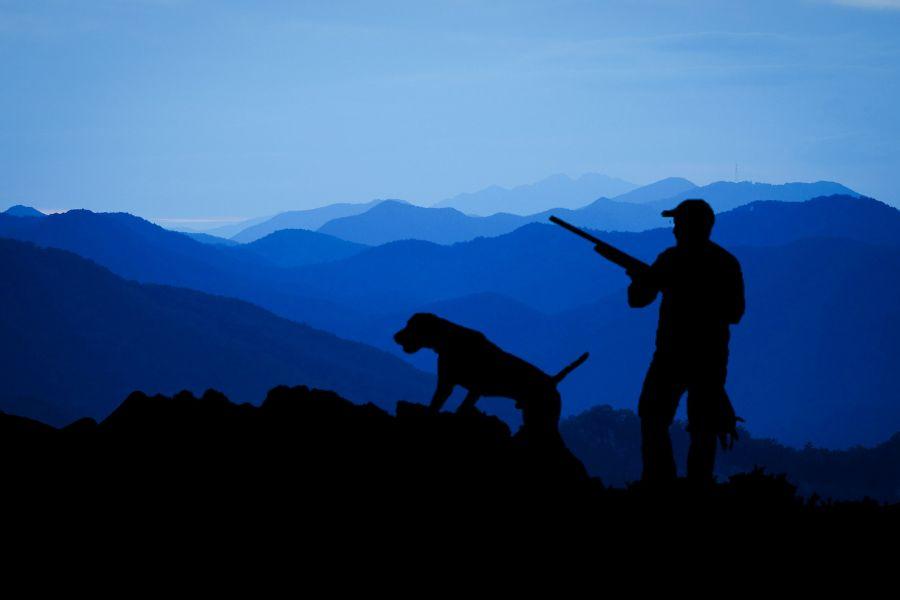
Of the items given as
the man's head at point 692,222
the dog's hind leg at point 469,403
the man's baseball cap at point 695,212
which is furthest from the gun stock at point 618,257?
the dog's hind leg at point 469,403

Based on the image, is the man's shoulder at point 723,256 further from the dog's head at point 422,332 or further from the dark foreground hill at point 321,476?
the dog's head at point 422,332

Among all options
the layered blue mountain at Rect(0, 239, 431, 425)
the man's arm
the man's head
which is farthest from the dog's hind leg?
the layered blue mountain at Rect(0, 239, 431, 425)

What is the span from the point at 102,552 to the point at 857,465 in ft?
370

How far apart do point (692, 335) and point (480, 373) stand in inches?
101

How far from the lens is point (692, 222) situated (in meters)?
9.12

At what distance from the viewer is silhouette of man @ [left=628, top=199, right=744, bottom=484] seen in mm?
9055

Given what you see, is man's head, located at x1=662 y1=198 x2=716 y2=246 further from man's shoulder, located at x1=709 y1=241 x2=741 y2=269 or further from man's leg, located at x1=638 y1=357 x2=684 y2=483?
man's leg, located at x1=638 y1=357 x2=684 y2=483

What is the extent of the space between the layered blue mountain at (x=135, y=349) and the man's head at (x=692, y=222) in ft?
491

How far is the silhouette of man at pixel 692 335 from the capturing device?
9.05 metres

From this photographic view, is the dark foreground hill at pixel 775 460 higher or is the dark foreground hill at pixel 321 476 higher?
the dark foreground hill at pixel 775 460

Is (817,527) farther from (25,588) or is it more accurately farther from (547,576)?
(25,588)

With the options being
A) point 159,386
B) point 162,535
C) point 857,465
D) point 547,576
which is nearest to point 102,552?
point 162,535

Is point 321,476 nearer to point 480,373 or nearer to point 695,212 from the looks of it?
point 480,373

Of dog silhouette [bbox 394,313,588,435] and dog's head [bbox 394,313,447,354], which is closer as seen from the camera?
dog silhouette [bbox 394,313,588,435]
